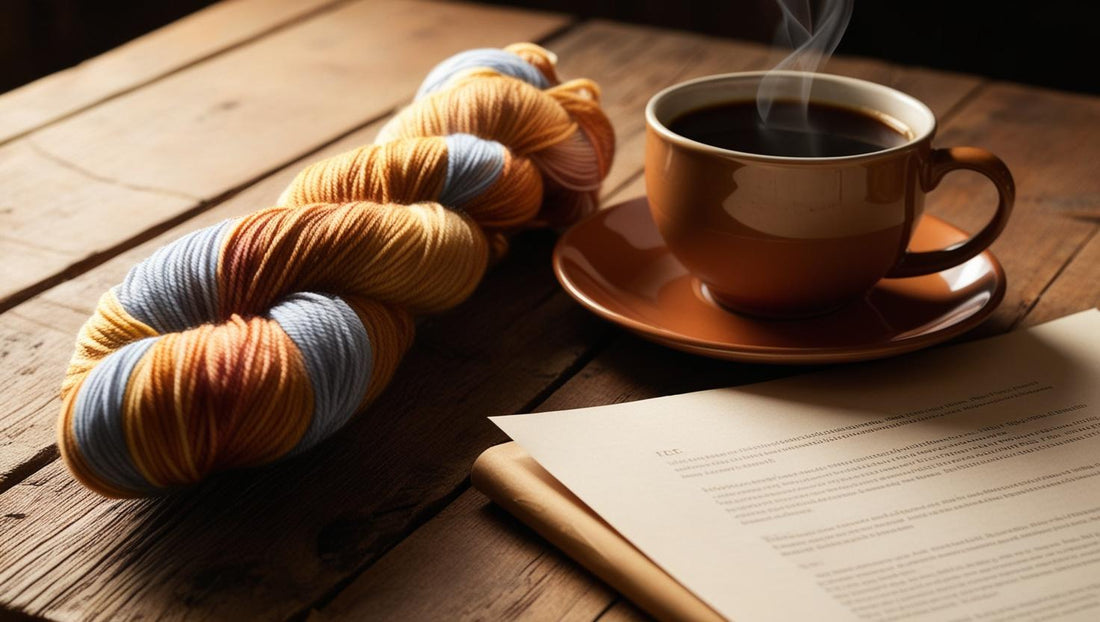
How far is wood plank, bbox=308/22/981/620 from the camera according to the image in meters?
0.52

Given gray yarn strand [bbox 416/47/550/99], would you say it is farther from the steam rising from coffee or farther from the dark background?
the dark background

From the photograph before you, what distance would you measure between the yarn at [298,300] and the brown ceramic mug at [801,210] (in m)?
0.12

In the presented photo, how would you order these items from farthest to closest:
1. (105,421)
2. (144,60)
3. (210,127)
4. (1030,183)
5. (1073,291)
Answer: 1. (144,60)
2. (210,127)
3. (1030,183)
4. (1073,291)
5. (105,421)

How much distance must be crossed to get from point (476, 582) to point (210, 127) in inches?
27.9

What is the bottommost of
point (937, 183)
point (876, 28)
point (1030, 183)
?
point (876, 28)

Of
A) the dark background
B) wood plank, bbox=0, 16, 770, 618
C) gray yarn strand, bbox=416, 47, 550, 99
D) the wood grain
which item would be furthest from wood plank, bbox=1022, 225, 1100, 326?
the dark background

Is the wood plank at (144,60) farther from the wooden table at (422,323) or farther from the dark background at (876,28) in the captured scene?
the dark background at (876,28)

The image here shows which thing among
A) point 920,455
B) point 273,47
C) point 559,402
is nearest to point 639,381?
point 559,402

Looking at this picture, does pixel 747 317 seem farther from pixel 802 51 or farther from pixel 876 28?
pixel 876 28

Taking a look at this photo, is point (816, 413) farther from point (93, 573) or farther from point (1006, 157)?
point (1006, 157)

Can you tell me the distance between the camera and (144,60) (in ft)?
4.11

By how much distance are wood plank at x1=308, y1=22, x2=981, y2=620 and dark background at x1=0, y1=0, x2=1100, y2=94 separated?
3.25 ft

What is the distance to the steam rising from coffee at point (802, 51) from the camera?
785 mm

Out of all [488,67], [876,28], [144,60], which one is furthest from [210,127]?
[876,28]
